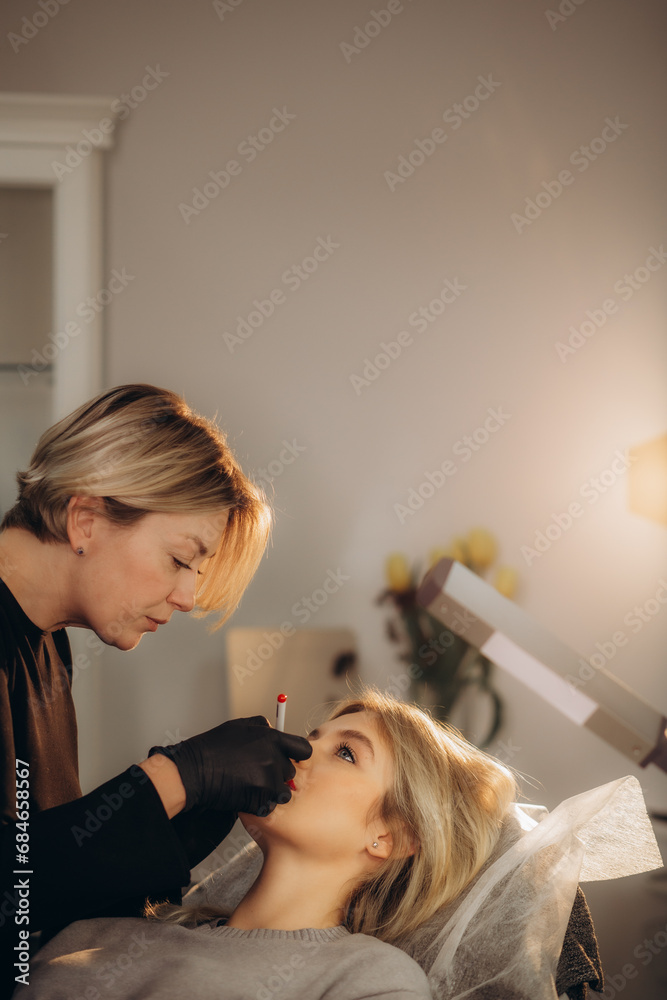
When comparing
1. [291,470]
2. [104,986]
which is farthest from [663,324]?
[104,986]

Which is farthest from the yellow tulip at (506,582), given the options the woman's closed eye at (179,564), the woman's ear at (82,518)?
the woman's ear at (82,518)

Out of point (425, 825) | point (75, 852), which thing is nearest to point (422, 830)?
Result: point (425, 825)

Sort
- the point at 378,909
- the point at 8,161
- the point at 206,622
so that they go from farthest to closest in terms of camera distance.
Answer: the point at 206,622 < the point at 8,161 < the point at 378,909

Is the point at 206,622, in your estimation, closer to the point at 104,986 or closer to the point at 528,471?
the point at 528,471

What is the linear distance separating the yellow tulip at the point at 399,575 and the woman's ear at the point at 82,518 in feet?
3.53

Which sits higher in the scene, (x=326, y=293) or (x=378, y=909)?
(x=326, y=293)

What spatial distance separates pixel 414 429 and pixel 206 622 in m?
0.76

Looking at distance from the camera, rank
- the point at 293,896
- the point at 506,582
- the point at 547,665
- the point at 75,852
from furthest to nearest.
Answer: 1. the point at 506,582
2. the point at 293,896
3. the point at 547,665
4. the point at 75,852

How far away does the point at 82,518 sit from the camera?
1076mm

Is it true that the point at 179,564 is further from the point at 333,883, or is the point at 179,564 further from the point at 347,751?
the point at 333,883

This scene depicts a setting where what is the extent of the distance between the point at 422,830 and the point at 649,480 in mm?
1320

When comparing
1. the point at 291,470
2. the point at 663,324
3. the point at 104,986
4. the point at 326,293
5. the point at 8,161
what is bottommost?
the point at 104,986

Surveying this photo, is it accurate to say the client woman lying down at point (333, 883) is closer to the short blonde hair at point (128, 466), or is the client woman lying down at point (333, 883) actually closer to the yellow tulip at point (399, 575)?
the short blonde hair at point (128, 466)

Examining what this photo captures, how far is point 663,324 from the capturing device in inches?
83.1
